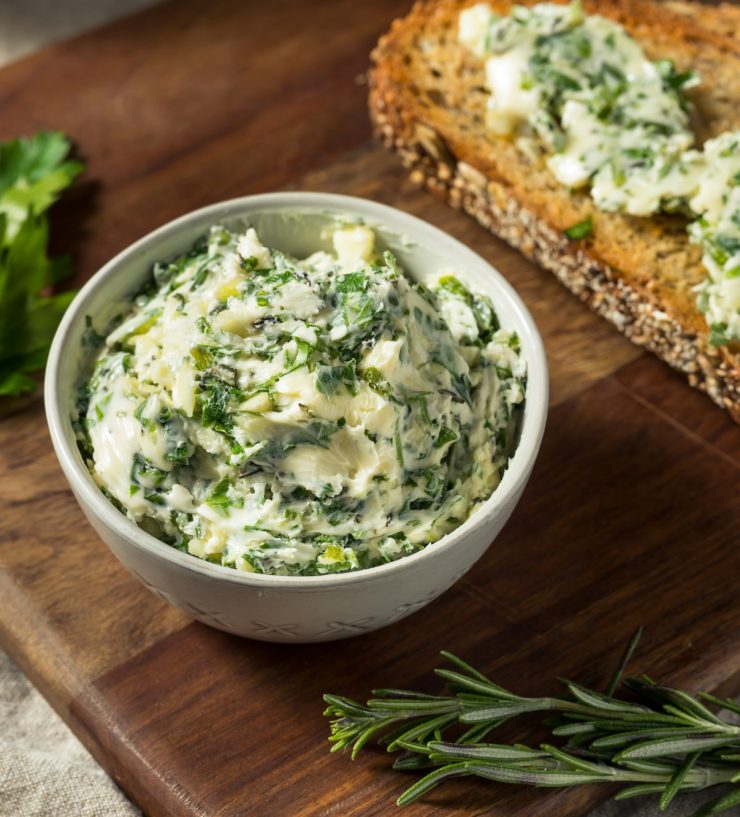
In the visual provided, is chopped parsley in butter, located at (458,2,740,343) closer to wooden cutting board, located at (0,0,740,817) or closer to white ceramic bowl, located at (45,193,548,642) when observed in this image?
wooden cutting board, located at (0,0,740,817)

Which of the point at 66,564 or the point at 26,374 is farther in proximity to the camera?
the point at 26,374

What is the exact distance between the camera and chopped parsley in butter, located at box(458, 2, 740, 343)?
9.25 ft

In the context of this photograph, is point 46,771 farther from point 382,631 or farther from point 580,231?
point 580,231

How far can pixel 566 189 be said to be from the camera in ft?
10.4

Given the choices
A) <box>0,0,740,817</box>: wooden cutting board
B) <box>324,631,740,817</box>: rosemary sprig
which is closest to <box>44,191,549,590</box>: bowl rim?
<box>324,631,740,817</box>: rosemary sprig

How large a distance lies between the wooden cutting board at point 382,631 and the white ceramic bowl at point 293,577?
210mm

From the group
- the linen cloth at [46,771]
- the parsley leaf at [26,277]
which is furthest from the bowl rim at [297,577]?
the linen cloth at [46,771]

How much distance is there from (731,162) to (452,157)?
0.82 m

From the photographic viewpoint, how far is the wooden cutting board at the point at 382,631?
7.69ft

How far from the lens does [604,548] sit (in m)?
2.71

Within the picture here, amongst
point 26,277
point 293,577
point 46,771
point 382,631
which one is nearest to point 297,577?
point 293,577

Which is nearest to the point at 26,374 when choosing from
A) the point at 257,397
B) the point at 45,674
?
the point at 45,674

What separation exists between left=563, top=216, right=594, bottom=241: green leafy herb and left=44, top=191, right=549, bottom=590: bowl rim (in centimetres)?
62

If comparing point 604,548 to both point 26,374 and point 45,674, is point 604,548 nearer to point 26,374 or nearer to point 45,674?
point 45,674
